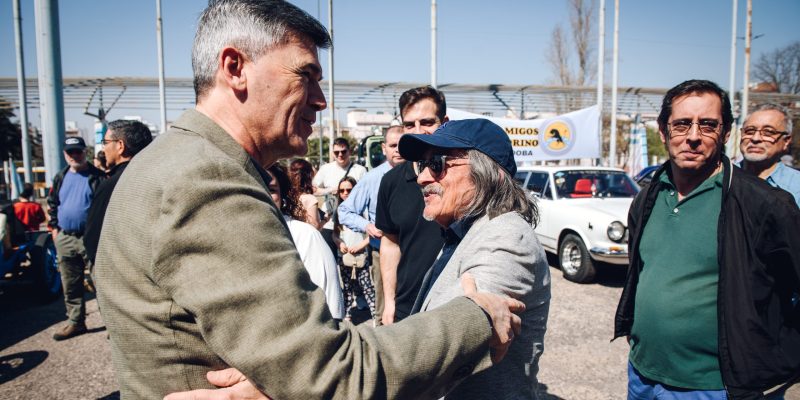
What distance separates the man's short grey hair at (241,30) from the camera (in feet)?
3.79

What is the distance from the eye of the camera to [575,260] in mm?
7750

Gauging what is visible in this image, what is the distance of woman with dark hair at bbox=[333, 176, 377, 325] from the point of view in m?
5.53

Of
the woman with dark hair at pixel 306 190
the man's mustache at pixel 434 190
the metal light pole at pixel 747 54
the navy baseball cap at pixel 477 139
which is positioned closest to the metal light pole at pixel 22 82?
the woman with dark hair at pixel 306 190

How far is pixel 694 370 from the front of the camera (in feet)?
6.99

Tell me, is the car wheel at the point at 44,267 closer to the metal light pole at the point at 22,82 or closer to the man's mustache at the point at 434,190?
the man's mustache at the point at 434,190

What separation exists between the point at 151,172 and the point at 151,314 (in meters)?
0.28

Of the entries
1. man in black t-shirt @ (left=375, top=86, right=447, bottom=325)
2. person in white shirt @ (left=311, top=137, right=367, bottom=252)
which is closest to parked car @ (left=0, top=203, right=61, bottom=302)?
person in white shirt @ (left=311, top=137, right=367, bottom=252)

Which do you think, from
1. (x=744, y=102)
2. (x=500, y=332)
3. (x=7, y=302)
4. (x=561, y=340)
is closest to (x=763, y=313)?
(x=500, y=332)

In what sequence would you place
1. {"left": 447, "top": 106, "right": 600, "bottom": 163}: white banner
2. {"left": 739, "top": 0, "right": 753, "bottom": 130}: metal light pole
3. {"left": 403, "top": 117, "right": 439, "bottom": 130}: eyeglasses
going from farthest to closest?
1. {"left": 739, "top": 0, "right": 753, "bottom": 130}: metal light pole
2. {"left": 447, "top": 106, "right": 600, "bottom": 163}: white banner
3. {"left": 403, "top": 117, "right": 439, "bottom": 130}: eyeglasses

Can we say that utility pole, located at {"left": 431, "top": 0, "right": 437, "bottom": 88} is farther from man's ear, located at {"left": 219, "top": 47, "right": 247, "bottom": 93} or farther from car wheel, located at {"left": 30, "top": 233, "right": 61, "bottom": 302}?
man's ear, located at {"left": 219, "top": 47, "right": 247, "bottom": 93}

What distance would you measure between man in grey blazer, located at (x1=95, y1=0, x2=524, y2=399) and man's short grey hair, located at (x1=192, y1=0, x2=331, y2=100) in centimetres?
1

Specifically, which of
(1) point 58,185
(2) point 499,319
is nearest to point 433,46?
(1) point 58,185

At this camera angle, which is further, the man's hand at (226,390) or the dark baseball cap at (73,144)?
the dark baseball cap at (73,144)

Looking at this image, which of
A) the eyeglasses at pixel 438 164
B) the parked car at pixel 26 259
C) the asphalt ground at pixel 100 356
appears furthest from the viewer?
the parked car at pixel 26 259
